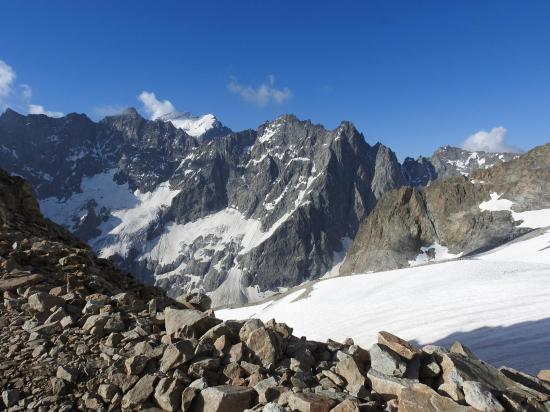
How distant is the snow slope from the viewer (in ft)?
51.7

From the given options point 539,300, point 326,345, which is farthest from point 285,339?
point 539,300

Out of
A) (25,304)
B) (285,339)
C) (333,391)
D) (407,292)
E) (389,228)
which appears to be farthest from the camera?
(389,228)

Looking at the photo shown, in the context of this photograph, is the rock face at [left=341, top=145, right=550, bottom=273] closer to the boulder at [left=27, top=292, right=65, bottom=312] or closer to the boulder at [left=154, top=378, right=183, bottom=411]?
the boulder at [left=27, top=292, right=65, bottom=312]

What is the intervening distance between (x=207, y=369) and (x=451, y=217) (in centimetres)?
15700

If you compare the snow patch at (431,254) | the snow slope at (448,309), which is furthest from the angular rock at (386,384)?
the snow patch at (431,254)

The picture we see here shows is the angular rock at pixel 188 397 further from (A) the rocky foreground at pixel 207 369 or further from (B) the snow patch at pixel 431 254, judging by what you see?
(B) the snow patch at pixel 431 254

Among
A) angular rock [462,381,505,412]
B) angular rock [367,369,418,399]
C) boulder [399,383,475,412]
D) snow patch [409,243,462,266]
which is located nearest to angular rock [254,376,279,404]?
angular rock [367,369,418,399]

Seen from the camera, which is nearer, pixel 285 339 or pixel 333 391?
pixel 333 391

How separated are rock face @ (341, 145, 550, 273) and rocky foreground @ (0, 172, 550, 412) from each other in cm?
12209

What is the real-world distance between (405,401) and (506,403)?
68.7 inches

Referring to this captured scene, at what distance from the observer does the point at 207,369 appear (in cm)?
736

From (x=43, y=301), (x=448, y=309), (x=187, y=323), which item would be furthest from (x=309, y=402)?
(x=448, y=309)

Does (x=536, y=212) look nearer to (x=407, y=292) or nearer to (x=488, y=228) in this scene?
(x=488, y=228)

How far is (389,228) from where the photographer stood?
164875mm
